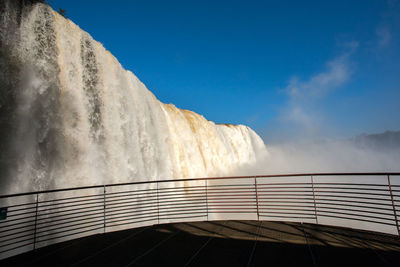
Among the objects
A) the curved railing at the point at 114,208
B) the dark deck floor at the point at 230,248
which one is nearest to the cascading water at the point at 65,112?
the curved railing at the point at 114,208

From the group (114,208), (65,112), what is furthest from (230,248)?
(65,112)

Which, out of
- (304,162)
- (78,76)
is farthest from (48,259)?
(304,162)

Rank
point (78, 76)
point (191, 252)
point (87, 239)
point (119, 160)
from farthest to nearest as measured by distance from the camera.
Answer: point (119, 160) < point (78, 76) < point (87, 239) < point (191, 252)

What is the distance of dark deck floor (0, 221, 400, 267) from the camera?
12.6 ft

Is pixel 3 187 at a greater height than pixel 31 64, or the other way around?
pixel 31 64

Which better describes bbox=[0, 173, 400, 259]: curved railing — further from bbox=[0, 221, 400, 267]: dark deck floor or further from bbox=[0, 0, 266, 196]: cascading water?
bbox=[0, 0, 266, 196]: cascading water

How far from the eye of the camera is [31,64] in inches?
310

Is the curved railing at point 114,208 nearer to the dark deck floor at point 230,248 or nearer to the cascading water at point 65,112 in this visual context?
the dark deck floor at point 230,248

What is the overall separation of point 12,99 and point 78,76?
2963 millimetres

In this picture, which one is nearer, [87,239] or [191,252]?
[191,252]

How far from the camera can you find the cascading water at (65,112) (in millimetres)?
7148

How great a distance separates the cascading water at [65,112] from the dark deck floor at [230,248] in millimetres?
3587

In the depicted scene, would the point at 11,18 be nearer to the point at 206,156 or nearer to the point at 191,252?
the point at 191,252

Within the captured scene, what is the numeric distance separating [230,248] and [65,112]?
315 inches
